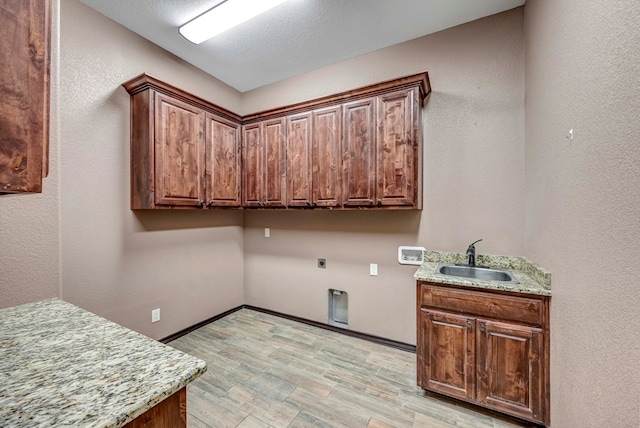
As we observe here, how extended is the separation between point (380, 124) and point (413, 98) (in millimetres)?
331

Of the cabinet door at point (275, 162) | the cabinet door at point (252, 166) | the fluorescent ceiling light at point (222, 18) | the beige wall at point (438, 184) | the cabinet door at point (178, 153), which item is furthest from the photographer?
the cabinet door at point (252, 166)

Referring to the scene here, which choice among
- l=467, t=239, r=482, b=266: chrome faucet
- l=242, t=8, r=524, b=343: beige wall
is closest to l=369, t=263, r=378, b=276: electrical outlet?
l=242, t=8, r=524, b=343: beige wall

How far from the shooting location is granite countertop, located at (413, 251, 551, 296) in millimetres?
1634

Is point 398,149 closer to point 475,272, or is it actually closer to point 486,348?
point 475,272

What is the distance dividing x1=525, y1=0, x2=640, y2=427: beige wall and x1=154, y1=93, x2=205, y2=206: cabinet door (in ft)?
9.24

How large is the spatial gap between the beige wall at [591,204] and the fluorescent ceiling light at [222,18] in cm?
193

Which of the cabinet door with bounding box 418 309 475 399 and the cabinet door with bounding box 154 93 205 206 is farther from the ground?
the cabinet door with bounding box 154 93 205 206

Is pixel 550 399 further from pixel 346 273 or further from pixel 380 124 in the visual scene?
pixel 380 124

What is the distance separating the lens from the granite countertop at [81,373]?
59 cm

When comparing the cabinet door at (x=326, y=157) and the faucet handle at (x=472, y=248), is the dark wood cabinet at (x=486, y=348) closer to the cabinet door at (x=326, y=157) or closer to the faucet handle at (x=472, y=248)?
the faucet handle at (x=472, y=248)

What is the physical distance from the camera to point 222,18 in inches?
84.9

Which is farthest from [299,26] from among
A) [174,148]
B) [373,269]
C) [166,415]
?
[166,415]

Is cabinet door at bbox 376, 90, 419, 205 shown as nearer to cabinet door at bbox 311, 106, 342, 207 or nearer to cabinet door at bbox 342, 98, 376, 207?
cabinet door at bbox 342, 98, 376, 207

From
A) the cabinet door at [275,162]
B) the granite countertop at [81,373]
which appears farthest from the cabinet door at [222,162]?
the granite countertop at [81,373]
